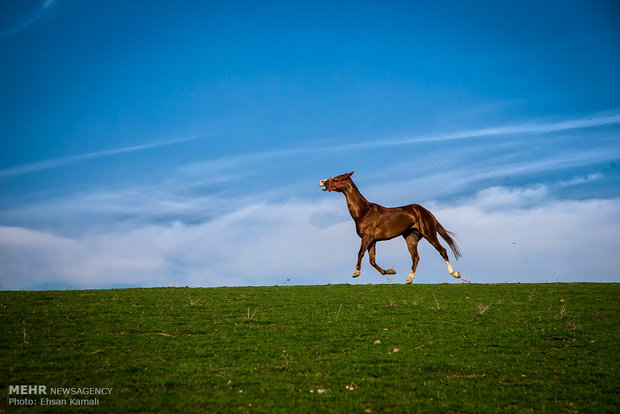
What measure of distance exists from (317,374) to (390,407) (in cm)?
209

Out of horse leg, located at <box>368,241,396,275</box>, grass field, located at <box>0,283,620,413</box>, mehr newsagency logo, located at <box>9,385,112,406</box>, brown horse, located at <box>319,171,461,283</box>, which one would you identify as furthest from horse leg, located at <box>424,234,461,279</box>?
mehr newsagency logo, located at <box>9,385,112,406</box>

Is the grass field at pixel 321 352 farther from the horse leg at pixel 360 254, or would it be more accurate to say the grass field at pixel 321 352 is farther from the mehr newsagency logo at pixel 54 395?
the horse leg at pixel 360 254

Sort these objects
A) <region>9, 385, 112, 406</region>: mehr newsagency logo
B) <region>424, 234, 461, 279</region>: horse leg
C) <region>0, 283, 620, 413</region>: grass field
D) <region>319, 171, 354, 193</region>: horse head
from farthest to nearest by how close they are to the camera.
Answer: <region>319, 171, 354, 193</region>: horse head, <region>424, 234, 461, 279</region>: horse leg, <region>0, 283, 620, 413</region>: grass field, <region>9, 385, 112, 406</region>: mehr newsagency logo

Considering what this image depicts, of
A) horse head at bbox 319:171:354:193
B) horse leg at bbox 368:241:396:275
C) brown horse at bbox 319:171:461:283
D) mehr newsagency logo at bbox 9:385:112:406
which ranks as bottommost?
mehr newsagency logo at bbox 9:385:112:406

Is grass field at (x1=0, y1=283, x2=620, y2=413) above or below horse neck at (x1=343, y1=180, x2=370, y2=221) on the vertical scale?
below

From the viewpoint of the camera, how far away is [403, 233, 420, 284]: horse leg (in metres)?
23.5

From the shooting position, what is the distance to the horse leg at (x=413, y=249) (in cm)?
2350

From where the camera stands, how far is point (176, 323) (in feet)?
46.8

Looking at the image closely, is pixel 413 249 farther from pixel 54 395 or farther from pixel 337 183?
pixel 54 395

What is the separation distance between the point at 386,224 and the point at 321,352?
12535 millimetres

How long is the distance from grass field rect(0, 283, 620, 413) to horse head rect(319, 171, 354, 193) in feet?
23.4

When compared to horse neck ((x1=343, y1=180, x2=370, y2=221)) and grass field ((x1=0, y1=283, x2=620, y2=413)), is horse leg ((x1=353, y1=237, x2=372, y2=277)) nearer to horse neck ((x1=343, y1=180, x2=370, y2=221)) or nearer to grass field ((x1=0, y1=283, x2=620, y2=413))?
horse neck ((x1=343, y1=180, x2=370, y2=221))

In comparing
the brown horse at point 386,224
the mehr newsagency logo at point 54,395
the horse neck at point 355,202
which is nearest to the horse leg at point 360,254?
the brown horse at point 386,224

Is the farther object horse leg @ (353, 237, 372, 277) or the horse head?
the horse head
